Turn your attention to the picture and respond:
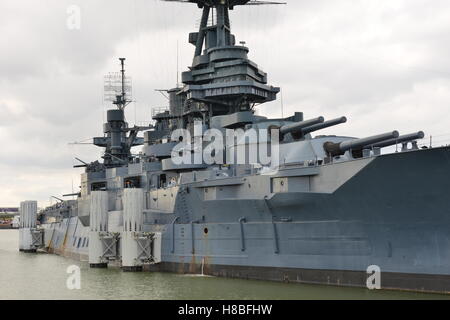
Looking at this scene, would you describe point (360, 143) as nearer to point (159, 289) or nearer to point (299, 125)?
point (299, 125)

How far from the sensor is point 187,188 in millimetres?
24781

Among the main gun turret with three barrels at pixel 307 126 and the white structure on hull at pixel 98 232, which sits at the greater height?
the main gun turret with three barrels at pixel 307 126

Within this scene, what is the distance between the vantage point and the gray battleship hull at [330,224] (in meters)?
17.4

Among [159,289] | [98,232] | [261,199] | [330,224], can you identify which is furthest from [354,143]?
[98,232]

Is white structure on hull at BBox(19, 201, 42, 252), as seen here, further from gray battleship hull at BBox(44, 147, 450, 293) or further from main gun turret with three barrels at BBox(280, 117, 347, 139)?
main gun turret with three barrels at BBox(280, 117, 347, 139)

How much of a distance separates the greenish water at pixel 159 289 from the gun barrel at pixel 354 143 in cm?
457

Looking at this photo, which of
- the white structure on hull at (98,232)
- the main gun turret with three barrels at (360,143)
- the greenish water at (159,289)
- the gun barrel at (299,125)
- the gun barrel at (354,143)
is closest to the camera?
the gun barrel at (354,143)

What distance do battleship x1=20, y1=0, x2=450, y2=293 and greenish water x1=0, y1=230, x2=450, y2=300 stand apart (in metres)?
0.58

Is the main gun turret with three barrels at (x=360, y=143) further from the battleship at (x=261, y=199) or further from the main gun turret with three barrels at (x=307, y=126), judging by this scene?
the main gun turret with three barrels at (x=307, y=126)

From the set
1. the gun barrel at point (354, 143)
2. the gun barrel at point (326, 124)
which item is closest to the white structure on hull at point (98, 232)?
the gun barrel at point (326, 124)

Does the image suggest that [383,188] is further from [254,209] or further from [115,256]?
[115,256]

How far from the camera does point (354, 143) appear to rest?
19.5 meters

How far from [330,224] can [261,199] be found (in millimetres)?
2833
